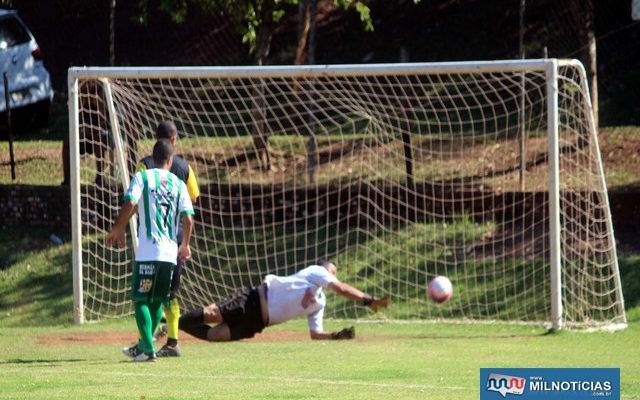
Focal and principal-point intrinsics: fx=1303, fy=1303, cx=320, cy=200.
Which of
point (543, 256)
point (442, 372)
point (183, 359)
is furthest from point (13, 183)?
point (442, 372)

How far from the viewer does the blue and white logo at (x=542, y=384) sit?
6.24 m

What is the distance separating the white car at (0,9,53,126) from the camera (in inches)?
871

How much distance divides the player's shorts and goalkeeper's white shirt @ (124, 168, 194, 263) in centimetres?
5

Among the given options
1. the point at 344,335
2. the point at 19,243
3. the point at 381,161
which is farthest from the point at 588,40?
the point at 19,243

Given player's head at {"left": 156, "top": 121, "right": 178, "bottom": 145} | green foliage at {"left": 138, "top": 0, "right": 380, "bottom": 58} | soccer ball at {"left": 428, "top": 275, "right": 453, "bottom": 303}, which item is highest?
green foliage at {"left": 138, "top": 0, "right": 380, "bottom": 58}

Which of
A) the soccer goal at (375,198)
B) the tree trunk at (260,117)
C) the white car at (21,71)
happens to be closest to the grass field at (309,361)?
the soccer goal at (375,198)

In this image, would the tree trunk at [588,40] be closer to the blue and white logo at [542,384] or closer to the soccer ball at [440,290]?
the soccer ball at [440,290]

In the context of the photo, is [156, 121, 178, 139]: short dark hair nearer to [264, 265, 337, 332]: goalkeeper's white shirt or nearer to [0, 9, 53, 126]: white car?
[264, 265, 337, 332]: goalkeeper's white shirt

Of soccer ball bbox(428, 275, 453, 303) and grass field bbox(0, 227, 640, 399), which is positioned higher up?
soccer ball bbox(428, 275, 453, 303)

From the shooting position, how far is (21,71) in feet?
73.0

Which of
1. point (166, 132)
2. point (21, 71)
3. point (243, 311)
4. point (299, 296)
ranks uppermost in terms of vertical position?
point (21, 71)

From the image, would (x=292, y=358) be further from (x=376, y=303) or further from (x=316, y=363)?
(x=376, y=303)

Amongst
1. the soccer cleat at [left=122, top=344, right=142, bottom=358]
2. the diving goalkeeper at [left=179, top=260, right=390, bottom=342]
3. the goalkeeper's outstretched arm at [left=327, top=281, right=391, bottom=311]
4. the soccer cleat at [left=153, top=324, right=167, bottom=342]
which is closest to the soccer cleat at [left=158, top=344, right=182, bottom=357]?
the soccer cleat at [left=122, top=344, right=142, bottom=358]

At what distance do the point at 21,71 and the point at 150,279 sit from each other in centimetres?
1239
